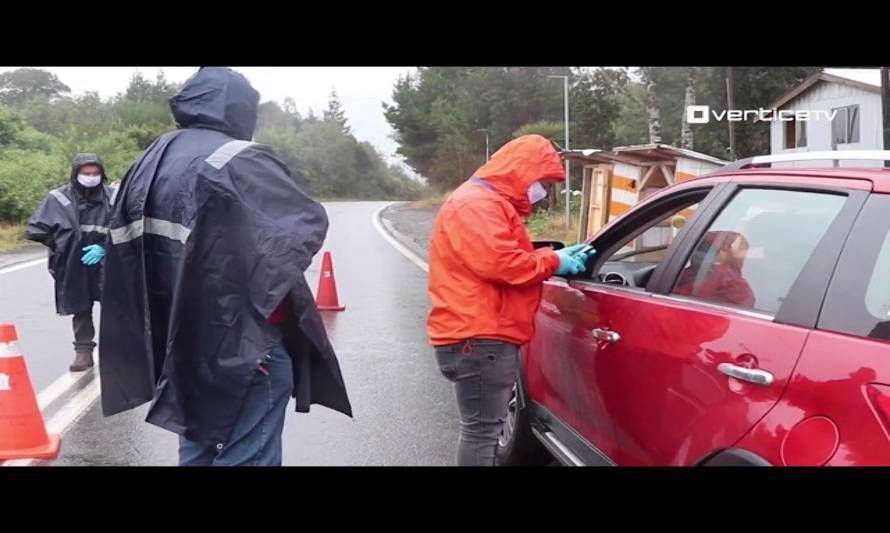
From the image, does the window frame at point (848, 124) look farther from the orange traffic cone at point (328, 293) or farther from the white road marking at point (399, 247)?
the orange traffic cone at point (328, 293)

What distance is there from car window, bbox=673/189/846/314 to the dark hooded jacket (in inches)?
202

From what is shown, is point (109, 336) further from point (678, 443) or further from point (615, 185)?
point (615, 185)

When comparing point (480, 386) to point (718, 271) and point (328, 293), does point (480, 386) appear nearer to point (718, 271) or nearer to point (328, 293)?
point (718, 271)

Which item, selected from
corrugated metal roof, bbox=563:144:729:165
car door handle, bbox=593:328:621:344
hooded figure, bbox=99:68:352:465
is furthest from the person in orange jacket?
corrugated metal roof, bbox=563:144:729:165

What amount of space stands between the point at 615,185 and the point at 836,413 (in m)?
11.2

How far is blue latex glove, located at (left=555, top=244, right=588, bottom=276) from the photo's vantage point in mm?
3323

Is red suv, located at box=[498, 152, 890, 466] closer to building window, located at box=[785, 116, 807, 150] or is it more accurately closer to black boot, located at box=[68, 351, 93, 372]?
black boot, located at box=[68, 351, 93, 372]

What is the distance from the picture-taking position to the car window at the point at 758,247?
2395 millimetres

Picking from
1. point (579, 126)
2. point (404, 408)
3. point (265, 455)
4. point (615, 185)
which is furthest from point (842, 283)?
point (579, 126)

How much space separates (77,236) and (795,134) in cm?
2196

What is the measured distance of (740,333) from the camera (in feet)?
7.73

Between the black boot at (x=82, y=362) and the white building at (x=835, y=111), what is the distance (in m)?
15.5

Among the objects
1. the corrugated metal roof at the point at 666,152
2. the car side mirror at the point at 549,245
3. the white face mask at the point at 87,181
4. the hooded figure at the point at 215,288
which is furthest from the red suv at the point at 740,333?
the corrugated metal roof at the point at 666,152

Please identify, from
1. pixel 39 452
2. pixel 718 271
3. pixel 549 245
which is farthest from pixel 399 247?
pixel 718 271
